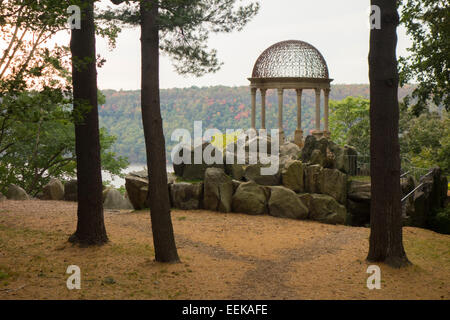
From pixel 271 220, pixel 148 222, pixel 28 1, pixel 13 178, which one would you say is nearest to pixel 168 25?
pixel 28 1

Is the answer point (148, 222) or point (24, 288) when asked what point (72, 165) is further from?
point (24, 288)

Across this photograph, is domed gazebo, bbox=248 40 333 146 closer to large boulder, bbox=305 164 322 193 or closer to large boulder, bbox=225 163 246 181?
large boulder, bbox=225 163 246 181

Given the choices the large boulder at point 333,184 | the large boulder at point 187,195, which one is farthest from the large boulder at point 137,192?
the large boulder at point 333,184

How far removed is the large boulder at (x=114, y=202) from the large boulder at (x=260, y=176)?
4.15 m

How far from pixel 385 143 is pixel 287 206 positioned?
5.70 metres

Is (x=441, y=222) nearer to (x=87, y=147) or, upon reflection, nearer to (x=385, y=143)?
(x=385, y=143)

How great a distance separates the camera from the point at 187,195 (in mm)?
14539

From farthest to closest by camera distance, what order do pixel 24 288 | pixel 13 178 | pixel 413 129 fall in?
pixel 413 129 < pixel 13 178 < pixel 24 288

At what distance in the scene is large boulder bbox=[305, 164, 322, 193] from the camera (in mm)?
14539

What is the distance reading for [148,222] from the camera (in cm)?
1266

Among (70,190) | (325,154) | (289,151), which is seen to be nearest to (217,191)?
(325,154)

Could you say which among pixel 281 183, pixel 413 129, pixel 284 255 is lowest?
pixel 284 255

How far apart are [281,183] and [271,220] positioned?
2.04 metres

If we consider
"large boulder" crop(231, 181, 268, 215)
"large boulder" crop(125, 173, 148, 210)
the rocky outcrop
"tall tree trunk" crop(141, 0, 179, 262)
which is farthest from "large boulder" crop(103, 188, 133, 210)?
"tall tree trunk" crop(141, 0, 179, 262)
